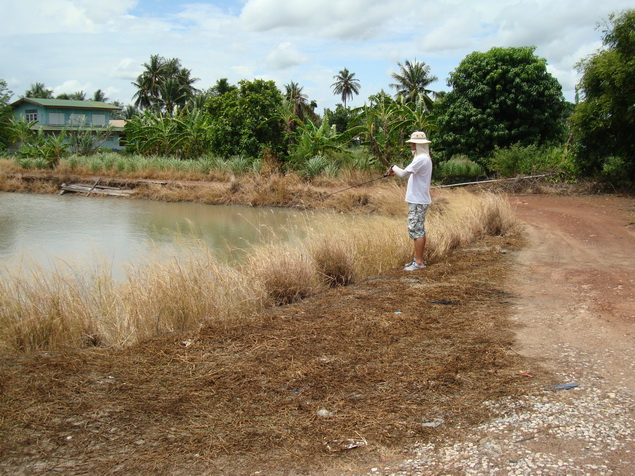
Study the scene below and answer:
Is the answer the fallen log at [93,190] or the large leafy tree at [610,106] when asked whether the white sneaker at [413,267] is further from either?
the fallen log at [93,190]

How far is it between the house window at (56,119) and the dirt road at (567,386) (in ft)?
198

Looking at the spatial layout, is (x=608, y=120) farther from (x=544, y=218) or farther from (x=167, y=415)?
(x=167, y=415)

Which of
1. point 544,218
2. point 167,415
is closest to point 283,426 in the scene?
point 167,415

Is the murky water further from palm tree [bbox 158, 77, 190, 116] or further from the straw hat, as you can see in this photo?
palm tree [bbox 158, 77, 190, 116]

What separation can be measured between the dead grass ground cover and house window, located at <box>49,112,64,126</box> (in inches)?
2425

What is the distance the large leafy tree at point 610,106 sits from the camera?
55.8ft

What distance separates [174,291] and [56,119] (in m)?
61.1

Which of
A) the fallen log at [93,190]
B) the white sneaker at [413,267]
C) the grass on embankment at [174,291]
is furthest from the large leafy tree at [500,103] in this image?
the white sneaker at [413,267]

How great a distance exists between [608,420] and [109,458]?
2.84 metres

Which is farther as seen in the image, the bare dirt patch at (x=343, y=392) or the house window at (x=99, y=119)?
the house window at (x=99, y=119)

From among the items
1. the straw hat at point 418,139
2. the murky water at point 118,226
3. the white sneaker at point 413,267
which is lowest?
the murky water at point 118,226

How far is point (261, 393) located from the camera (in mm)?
4020

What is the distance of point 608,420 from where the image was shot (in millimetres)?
3539

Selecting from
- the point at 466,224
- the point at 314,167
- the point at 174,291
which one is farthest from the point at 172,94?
the point at 174,291
